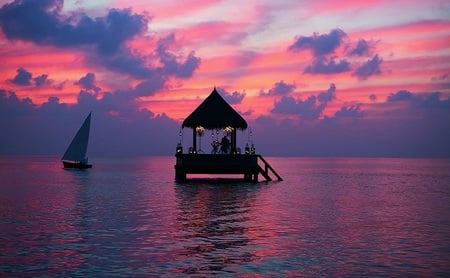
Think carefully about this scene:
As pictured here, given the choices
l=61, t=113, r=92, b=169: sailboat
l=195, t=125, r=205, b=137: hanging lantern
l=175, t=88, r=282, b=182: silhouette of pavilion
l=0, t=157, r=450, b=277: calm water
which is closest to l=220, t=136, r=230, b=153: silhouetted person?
l=175, t=88, r=282, b=182: silhouette of pavilion

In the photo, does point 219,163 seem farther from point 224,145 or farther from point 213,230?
point 213,230

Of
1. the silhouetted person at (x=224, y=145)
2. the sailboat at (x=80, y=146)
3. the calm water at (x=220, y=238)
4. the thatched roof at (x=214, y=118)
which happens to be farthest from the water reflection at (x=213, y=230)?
the sailboat at (x=80, y=146)

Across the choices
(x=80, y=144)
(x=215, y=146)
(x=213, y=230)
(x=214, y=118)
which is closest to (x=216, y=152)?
(x=215, y=146)

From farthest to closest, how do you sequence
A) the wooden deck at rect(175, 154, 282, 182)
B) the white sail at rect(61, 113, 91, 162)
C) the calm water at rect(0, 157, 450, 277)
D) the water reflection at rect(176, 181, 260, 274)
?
1. the white sail at rect(61, 113, 91, 162)
2. the wooden deck at rect(175, 154, 282, 182)
3. the water reflection at rect(176, 181, 260, 274)
4. the calm water at rect(0, 157, 450, 277)

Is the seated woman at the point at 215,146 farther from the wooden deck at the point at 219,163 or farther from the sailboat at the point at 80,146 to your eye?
the sailboat at the point at 80,146

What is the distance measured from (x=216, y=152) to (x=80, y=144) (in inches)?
1655

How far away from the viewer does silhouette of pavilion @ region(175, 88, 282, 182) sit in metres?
42.1

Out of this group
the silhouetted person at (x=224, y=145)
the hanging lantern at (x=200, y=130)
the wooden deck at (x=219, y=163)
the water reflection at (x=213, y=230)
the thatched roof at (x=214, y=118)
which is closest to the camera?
the water reflection at (x=213, y=230)

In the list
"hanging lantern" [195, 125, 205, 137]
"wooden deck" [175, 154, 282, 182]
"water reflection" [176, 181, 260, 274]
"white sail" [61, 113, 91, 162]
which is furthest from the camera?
"white sail" [61, 113, 91, 162]

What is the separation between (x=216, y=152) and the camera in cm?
4328

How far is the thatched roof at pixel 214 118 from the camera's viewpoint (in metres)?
43.1

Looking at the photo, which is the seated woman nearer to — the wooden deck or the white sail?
the wooden deck

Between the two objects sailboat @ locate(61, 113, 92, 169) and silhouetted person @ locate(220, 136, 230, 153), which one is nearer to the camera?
silhouetted person @ locate(220, 136, 230, 153)

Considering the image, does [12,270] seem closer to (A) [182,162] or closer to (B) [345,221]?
(B) [345,221]
